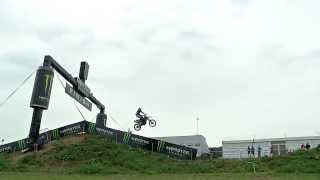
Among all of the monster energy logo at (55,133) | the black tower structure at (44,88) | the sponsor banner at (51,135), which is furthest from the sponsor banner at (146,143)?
the black tower structure at (44,88)

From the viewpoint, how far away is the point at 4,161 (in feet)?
142

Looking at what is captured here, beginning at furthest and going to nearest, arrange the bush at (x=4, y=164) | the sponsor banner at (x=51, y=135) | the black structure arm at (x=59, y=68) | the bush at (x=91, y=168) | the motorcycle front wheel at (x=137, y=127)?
the sponsor banner at (x=51, y=135) → the motorcycle front wheel at (x=137, y=127) → the black structure arm at (x=59, y=68) → the bush at (x=4, y=164) → the bush at (x=91, y=168)

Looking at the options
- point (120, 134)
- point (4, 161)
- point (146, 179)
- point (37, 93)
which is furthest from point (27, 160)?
point (146, 179)

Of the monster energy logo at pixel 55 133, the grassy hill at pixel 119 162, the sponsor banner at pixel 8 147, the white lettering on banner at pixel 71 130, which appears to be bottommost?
the grassy hill at pixel 119 162

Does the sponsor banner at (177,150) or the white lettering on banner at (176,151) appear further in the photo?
the white lettering on banner at (176,151)

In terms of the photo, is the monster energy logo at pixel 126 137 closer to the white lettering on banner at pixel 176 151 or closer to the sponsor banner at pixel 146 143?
the sponsor banner at pixel 146 143

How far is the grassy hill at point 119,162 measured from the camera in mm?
38719

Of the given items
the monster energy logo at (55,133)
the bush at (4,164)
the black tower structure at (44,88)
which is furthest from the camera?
the monster energy logo at (55,133)

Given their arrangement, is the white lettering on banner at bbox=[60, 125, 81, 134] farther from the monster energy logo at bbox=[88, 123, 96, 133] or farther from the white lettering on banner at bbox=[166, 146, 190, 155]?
the white lettering on banner at bbox=[166, 146, 190, 155]

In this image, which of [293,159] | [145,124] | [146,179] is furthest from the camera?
[145,124]

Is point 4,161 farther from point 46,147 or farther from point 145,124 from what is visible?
point 145,124

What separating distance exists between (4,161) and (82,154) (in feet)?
20.7

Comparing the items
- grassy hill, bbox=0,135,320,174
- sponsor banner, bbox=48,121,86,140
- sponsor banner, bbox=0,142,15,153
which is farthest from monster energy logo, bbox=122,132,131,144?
sponsor banner, bbox=0,142,15,153

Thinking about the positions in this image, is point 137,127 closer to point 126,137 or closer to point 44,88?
point 126,137
